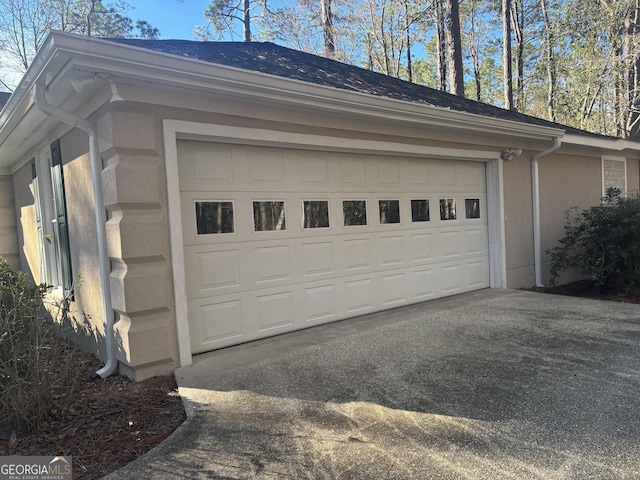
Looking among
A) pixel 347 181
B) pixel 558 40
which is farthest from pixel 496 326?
pixel 558 40

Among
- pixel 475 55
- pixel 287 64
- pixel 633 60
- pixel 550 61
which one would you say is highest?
pixel 475 55

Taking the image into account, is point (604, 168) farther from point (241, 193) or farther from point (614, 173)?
point (241, 193)

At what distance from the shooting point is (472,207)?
6625 millimetres

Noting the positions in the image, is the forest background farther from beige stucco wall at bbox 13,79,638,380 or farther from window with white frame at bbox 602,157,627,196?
beige stucco wall at bbox 13,79,638,380

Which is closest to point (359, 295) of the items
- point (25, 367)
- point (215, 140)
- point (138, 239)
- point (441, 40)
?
point (215, 140)

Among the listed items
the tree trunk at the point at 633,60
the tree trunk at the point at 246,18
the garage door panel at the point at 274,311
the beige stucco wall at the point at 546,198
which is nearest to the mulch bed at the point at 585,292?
the beige stucco wall at the point at 546,198

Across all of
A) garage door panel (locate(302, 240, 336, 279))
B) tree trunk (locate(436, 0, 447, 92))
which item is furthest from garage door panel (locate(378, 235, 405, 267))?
tree trunk (locate(436, 0, 447, 92))

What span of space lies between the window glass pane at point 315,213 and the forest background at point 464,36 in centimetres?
1199

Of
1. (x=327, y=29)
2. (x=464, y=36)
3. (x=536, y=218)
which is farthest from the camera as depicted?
(x=464, y=36)

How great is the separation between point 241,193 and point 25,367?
240 centimetres

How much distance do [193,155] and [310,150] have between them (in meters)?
1.44

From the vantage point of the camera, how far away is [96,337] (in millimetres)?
4199

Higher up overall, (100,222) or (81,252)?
(100,222)

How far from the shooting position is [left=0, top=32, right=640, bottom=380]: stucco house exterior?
3453 millimetres
